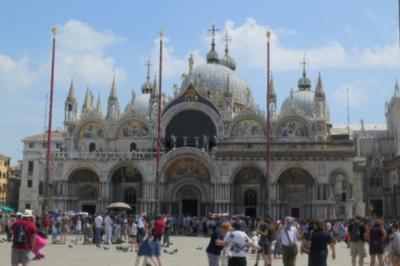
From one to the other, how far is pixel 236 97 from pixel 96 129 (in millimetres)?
17229

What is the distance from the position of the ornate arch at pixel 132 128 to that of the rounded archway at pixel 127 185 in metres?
3.96

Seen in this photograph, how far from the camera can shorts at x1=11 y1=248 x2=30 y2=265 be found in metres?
14.2

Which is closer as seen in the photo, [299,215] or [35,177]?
[299,215]

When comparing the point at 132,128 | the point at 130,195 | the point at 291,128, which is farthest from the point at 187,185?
the point at 291,128

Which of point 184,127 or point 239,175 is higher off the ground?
point 184,127

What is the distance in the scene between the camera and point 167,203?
5866 cm

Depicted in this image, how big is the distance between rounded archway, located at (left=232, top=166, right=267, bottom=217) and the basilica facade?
0.09m

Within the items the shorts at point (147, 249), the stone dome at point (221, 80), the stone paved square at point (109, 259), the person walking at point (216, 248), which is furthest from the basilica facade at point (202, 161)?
the person walking at point (216, 248)

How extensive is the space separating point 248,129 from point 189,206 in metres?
9.22

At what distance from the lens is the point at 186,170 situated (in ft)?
192

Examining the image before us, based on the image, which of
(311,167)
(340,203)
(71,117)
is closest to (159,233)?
(311,167)

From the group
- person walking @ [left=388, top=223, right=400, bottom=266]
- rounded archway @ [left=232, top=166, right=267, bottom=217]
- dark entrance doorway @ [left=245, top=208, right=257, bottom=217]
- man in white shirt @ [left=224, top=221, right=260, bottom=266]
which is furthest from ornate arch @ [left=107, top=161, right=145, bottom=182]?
man in white shirt @ [left=224, top=221, right=260, bottom=266]

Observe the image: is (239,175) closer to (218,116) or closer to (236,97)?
(218,116)

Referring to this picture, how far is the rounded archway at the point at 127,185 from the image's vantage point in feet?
197
